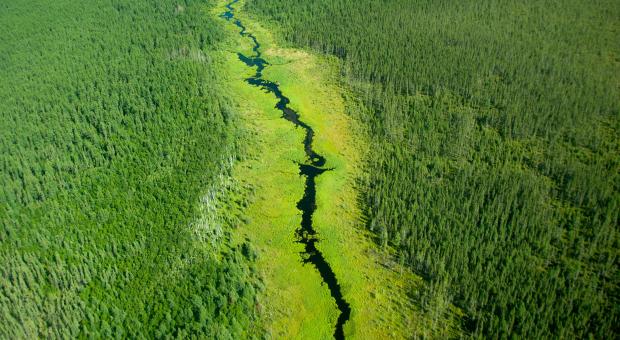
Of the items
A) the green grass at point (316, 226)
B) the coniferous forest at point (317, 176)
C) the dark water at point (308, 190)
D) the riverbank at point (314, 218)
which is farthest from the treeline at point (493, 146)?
the dark water at point (308, 190)

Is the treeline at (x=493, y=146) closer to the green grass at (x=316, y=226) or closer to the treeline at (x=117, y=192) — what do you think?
the green grass at (x=316, y=226)

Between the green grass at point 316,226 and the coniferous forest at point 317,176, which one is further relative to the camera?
the green grass at point 316,226

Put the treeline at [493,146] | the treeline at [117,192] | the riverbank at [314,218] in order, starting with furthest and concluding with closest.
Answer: the riverbank at [314,218] → the treeline at [493,146] → the treeline at [117,192]

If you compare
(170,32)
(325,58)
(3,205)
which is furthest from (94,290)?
(170,32)

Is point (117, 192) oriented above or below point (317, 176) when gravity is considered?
below

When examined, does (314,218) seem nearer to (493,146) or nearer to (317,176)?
(317,176)

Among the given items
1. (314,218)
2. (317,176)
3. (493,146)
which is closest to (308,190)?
(317,176)

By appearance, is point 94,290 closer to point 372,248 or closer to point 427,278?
point 372,248
